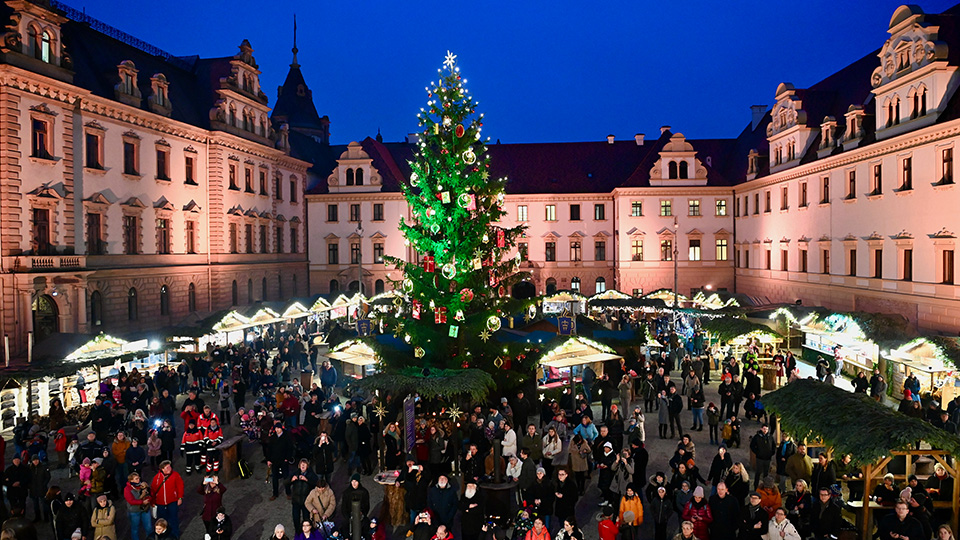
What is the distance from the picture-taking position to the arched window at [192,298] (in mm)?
38537

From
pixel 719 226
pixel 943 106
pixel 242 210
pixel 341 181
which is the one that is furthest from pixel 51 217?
pixel 719 226

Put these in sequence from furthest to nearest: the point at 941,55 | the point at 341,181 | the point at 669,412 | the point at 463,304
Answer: the point at 341,181
the point at 941,55
the point at 463,304
the point at 669,412

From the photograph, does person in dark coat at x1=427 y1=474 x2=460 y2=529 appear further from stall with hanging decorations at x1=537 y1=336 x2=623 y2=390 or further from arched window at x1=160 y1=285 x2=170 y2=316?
arched window at x1=160 y1=285 x2=170 y2=316

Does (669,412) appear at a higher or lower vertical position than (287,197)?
lower

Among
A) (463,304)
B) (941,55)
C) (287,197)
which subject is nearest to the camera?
(463,304)

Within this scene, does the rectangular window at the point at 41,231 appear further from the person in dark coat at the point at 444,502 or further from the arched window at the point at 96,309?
the person in dark coat at the point at 444,502

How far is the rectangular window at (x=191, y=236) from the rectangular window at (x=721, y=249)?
37.4 m

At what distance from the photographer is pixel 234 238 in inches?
1689

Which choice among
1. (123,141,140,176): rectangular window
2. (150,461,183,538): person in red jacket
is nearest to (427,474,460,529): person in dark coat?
(150,461,183,538): person in red jacket

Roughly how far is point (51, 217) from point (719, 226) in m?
43.7

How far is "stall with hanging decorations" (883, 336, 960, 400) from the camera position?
2009 cm

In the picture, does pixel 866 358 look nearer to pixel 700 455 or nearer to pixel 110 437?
Result: pixel 700 455

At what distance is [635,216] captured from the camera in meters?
52.5

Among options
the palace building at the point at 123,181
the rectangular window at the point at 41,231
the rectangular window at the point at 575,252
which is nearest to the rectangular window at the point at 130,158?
the palace building at the point at 123,181
